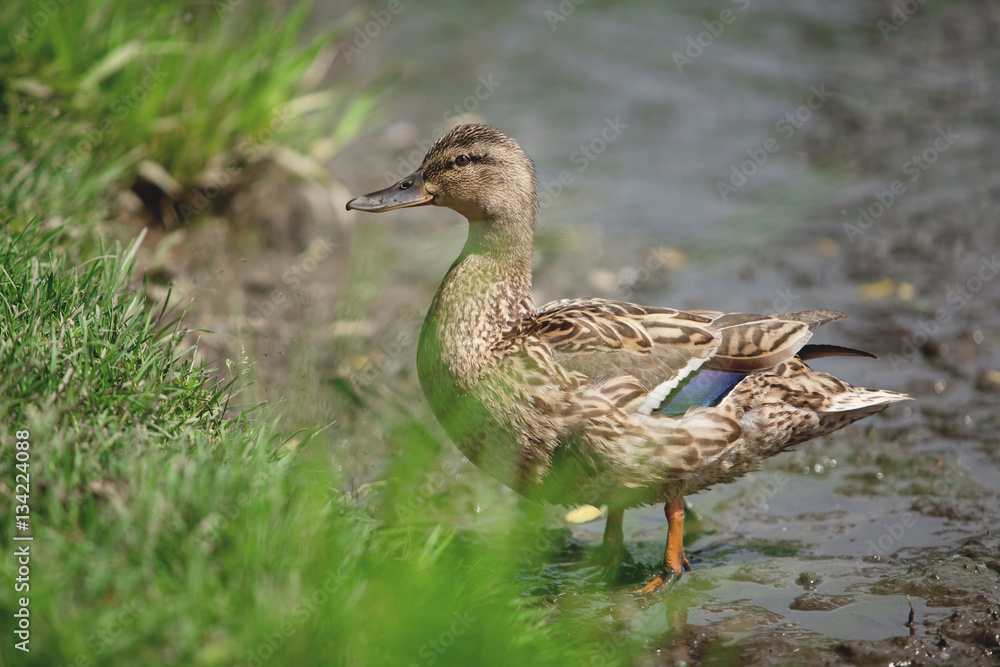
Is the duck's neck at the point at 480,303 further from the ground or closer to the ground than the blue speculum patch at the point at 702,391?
further from the ground

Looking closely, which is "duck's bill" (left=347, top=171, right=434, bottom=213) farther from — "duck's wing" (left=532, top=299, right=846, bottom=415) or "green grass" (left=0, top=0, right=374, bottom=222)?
"green grass" (left=0, top=0, right=374, bottom=222)

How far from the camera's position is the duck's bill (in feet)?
13.8

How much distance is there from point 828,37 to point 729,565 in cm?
795

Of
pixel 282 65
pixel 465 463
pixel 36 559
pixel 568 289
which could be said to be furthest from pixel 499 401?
pixel 282 65

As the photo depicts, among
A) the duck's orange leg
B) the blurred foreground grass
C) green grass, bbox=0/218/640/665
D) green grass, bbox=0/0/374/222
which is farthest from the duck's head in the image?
green grass, bbox=0/0/374/222

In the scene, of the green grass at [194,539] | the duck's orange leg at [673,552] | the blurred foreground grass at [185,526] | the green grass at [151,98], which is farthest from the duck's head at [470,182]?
the green grass at [151,98]

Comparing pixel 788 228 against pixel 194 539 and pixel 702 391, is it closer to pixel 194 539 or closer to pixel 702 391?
pixel 702 391

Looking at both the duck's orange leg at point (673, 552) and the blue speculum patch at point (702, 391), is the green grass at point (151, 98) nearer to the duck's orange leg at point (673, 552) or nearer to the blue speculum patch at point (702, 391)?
the blue speculum patch at point (702, 391)

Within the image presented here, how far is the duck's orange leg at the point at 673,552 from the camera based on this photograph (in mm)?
3908

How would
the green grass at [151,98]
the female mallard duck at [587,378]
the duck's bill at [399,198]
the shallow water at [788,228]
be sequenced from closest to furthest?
the female mallard duck at [587,378], the shallow water at [788,228], the duck's bill at [399,198], the green grass at [151,98]

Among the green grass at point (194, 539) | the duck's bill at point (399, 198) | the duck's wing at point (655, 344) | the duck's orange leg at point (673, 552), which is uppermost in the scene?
the duck's bill at point (399, 198)

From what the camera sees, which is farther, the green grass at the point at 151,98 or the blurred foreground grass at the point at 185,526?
the green grass at the point at 151,98

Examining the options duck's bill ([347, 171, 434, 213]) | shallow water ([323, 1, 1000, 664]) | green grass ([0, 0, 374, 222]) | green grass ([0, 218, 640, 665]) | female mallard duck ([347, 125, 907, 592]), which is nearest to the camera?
green grass ([0, 218, 640, 665])

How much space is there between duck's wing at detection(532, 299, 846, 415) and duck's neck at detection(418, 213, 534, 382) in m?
0.15
